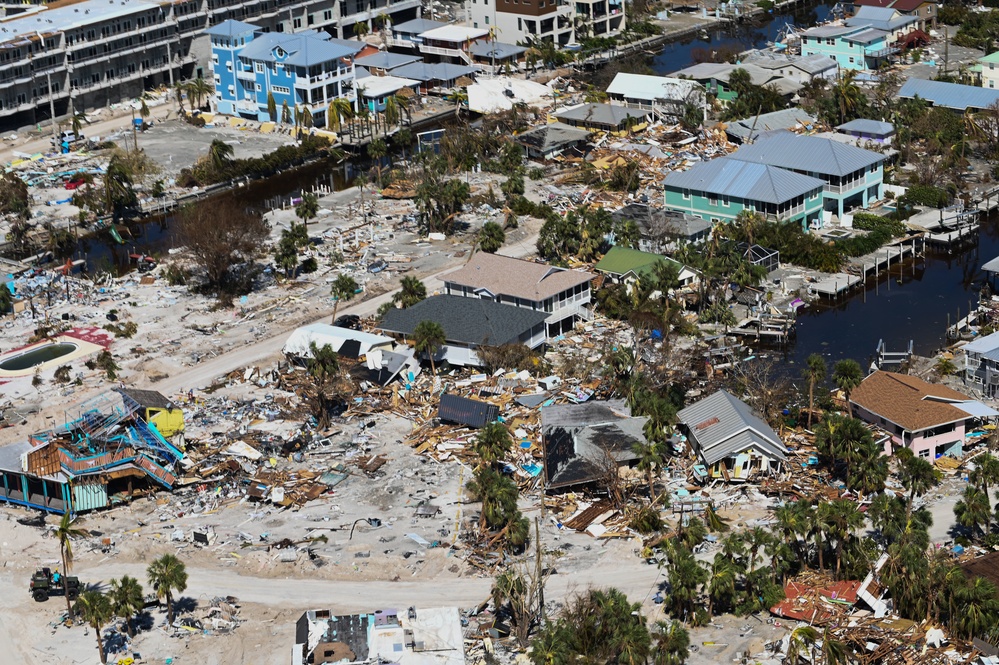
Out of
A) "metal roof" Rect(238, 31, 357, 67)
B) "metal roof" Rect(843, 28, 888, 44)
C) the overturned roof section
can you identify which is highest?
"metal roof" Rect(238, 31, 357, 67)

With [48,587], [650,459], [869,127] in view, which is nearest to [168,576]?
[48,587]

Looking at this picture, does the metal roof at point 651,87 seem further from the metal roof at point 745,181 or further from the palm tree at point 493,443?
the palm tree at point 493,443

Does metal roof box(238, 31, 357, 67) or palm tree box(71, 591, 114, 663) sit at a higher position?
metal roof box(238, 31, 357, 67)

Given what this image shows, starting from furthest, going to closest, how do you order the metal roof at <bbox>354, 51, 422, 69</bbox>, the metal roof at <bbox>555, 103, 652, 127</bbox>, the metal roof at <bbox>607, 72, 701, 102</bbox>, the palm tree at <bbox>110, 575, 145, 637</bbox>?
the metal roof at <bbox>354, 51, 422, 69</bbox> → the metal roof at <bbox>607, 72, 701, 102</bbox> → the metal roof at <bbox>555, 103, 652, 127</bbox> → the palm tree at <bbox>110, 575, 145, 637</bbox>

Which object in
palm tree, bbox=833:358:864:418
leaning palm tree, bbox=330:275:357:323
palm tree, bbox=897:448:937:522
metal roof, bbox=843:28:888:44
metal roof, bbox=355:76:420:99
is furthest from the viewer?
metal roof, bbox=843:28:888:44

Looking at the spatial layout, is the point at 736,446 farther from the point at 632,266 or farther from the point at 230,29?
the point at 230,29

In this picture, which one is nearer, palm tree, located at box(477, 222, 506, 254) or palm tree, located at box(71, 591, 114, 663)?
palm tree, located at box(71, 591, 114, 663)

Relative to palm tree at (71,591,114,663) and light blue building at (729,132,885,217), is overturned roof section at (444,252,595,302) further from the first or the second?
palm tree at (71,591,114,663)

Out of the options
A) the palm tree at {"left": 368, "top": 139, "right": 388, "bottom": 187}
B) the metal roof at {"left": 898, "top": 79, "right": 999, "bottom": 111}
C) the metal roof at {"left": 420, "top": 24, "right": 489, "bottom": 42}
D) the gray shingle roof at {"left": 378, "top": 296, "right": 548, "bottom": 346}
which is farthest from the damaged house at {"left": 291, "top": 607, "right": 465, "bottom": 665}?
the metal roof at {"left": 420, "top": 24, "right": 489, "bottom": 42}
